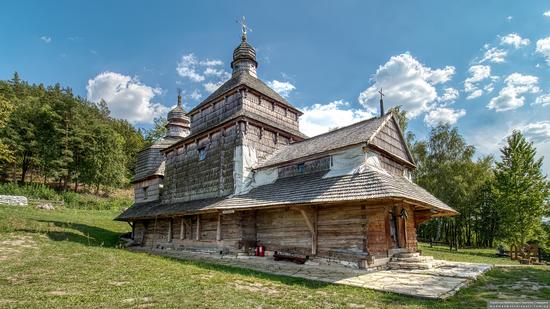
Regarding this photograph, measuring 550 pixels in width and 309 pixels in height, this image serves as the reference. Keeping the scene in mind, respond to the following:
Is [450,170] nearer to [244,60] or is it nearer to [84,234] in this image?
[244,60]

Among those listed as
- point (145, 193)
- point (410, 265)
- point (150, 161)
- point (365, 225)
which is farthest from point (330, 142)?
point (145, 193)

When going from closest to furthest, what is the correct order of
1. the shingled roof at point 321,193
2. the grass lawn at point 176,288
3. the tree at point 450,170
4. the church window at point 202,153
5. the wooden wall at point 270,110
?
the grass lawn at point 176,288
the shingled roof at point 321,193
the wooden wall at point 270,110
the church window at point 202,153
the tree at point 450,170

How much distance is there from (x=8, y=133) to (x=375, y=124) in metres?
40.7

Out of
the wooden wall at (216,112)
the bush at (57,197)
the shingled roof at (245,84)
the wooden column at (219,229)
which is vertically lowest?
the wooden column at (219,229)

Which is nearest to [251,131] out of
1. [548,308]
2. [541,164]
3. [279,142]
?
[279,142]

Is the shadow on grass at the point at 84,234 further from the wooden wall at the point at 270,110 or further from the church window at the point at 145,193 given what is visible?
the wooden wall at the point at 270,110

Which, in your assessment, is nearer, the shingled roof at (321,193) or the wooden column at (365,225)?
the shingled roof at (321,193)

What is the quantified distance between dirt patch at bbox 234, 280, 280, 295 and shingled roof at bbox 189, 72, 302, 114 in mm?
12530

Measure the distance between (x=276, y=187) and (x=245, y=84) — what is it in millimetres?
6836

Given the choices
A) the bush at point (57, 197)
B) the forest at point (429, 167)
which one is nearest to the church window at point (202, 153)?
the forest at point (429, 167)

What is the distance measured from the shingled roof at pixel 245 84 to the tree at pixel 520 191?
701 inches

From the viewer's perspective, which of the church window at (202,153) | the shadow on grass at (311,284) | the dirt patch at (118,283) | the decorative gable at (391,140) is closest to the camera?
the shadow on grass at (311,284)

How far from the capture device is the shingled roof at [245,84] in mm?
19078

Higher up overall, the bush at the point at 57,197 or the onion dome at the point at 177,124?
the onion dome at the point at 177,124
